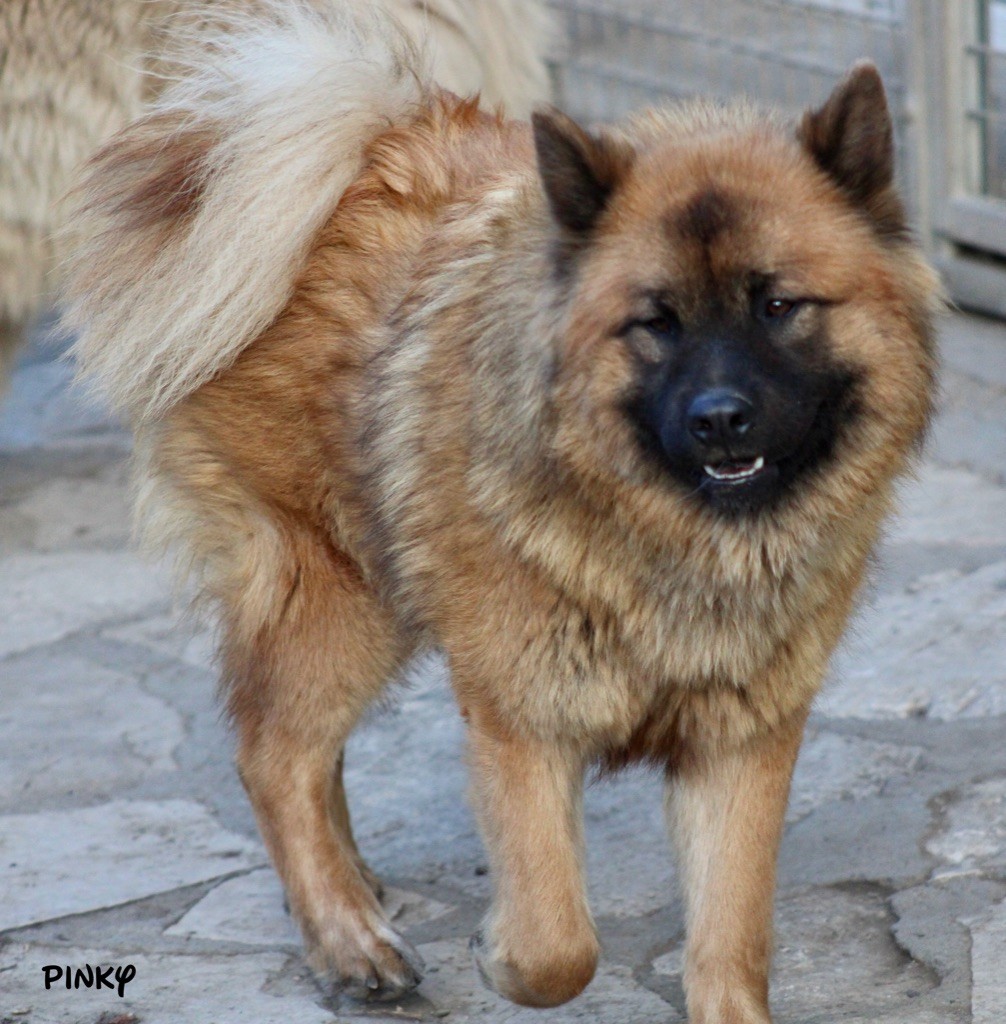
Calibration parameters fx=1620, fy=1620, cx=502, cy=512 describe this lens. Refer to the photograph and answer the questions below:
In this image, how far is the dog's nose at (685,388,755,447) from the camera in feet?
7.50

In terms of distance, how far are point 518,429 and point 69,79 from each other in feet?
8.60

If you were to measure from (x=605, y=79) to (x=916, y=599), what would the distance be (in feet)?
11.9

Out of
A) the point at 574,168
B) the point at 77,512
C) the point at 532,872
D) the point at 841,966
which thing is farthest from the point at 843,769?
the point at 77,512

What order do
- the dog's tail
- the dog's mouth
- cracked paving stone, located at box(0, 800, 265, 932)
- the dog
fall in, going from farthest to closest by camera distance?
1. the dog
2. cracked paving stone, located at box(0, 800, 265, 932)
3. the dog's tail
4. the dog's mouth

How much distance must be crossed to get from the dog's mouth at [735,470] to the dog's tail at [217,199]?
Answer: 92cm

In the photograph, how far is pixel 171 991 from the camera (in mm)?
2773

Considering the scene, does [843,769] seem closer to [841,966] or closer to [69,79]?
[841,966]

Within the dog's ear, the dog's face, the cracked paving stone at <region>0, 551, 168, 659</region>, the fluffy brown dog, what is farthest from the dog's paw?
the cracked paving stone at <region>0, 551, 168, 659</region>

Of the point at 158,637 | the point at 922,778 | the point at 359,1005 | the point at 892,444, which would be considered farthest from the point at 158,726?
the point at 892,444

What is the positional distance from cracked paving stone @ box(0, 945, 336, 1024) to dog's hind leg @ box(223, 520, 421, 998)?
0.11 m

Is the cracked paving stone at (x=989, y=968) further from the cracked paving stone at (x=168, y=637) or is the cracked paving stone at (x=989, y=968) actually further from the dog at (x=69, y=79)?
the dog at (x=69, y=79)

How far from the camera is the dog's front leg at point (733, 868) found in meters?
2.56

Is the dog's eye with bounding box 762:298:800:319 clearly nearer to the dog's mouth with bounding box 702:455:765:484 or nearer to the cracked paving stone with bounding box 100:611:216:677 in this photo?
the dog's mouth with bounding box 702:455:765:484

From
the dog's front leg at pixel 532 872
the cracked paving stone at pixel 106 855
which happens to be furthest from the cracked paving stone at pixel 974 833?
the cracked paving stone at pixel 106 855
